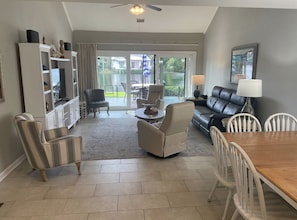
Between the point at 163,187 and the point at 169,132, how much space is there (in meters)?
1.02

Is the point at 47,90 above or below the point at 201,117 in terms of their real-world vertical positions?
above

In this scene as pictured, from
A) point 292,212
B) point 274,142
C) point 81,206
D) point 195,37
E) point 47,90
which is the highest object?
point 195,37

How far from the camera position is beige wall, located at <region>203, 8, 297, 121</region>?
399 cm

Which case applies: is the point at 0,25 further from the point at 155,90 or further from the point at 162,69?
the point at 162,69

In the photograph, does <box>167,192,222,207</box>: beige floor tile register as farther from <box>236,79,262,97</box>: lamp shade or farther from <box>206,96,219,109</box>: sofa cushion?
<box>206,96,219,109</box>: sofa cushion

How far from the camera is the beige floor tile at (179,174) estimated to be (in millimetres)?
3355

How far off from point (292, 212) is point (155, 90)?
5.96 metres

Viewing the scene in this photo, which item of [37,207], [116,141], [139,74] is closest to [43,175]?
[37,207]

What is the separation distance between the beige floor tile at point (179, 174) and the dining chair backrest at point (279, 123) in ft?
3.81

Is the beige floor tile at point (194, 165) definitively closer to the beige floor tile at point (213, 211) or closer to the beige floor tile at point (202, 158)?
the beige floor tile at point (202, 158)

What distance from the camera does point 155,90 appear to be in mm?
7516

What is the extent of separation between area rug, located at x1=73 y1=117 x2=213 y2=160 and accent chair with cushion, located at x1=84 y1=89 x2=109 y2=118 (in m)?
0.62

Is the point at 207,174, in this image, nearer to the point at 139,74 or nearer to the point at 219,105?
the point at 219,105

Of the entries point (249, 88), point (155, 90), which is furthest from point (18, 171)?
point (155, 90)
